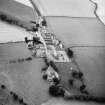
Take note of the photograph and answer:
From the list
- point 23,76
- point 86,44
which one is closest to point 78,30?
point 86,44

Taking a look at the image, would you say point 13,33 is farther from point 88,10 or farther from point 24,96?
point 88,10

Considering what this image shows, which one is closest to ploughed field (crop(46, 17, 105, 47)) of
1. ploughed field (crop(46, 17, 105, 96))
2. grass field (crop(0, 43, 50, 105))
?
ploughed field (crop(46, 17, 105, 96))

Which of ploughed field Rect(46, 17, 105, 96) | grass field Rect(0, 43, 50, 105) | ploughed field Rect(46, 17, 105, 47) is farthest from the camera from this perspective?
ploughed field Rect(46, 17, 105, 47)

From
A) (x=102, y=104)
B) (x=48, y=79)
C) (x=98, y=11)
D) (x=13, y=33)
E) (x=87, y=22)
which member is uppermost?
(x=98, y=11)

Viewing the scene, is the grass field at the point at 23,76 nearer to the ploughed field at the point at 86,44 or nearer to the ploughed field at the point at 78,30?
the ploughed field at the point at 86,44

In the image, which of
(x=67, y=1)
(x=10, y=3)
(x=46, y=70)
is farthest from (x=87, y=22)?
(x=46, y=70)

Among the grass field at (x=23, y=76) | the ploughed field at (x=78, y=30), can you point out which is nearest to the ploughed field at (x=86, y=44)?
the ploughed field at (x=78, y=30)

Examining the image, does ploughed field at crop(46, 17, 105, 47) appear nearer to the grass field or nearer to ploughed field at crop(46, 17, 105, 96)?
ploughed field at crop(46, 17, 105, 96)

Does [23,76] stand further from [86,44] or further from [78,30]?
[78,30]

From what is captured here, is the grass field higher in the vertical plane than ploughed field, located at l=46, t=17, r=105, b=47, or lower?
lower

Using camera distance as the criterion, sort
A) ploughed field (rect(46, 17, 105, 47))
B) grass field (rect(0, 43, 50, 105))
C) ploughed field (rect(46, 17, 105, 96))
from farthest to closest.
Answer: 1. ploughed field (rect(46, 17, 105, 47))
2. ploughed field (rect(46, 17, 105, 96))
3. grass field (rect(0, 43, 50, 105))

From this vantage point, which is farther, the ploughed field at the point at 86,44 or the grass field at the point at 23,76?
the ploughed field at the point at 86,44
